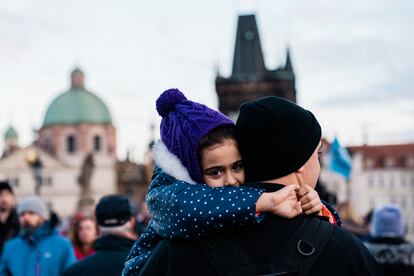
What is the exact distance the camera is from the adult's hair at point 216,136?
255cm

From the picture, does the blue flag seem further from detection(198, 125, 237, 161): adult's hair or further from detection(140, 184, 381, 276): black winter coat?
detection(140, 184, 381, 276): black winter coat

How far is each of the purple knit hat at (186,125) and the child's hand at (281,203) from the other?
32cm

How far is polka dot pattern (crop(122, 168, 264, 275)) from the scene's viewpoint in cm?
234

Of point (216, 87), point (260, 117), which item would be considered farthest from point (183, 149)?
point (216, 87)

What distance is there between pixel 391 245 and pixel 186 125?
3265 millimetres

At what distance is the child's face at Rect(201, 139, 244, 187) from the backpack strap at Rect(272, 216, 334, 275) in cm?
35

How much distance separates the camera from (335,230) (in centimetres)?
234

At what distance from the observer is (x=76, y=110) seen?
9131 cm

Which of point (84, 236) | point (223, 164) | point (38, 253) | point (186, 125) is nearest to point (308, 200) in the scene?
point (223, 164)

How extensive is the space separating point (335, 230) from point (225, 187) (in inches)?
15.3

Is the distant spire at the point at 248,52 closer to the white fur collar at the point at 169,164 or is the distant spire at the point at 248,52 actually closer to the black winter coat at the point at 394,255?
the black winter coat at the point at 394,255

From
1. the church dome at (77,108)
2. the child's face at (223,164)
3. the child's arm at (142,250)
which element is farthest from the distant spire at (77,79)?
the child's face at (223,164)

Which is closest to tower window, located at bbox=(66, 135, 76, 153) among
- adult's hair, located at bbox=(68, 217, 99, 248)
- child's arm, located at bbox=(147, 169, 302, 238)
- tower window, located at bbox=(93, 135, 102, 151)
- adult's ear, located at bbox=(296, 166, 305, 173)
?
tower window, located at bbox=(93, 135, 102, 151)

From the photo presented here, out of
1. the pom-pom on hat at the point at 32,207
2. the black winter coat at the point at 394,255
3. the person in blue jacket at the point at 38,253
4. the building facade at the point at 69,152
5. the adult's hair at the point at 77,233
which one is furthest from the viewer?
the building facade at the point at 69,152
